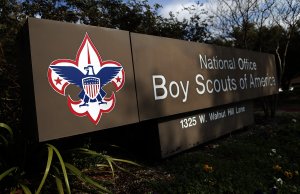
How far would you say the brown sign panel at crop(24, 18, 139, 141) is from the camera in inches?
144

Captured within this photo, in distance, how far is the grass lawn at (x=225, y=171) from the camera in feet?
14.0

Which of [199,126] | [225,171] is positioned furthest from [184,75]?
[225,171]

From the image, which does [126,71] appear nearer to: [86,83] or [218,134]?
[86,83]

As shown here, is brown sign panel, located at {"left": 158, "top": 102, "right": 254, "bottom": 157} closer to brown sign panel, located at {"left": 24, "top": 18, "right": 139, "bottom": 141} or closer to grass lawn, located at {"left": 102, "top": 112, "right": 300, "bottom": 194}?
grass lawn, located at {"left": 102, "top": 112, "right": 300, "bottom": 194}

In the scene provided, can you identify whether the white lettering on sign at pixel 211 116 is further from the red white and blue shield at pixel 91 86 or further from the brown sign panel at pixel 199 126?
the red white and blue shield at pixel 91 86

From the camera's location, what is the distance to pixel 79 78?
3.98 meters

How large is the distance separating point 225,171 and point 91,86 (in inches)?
84.3

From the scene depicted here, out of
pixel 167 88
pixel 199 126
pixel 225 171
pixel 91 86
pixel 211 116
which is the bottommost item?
pixel 225 171

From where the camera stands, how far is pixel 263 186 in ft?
15.1

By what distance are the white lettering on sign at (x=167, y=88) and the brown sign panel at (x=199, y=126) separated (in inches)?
17.2

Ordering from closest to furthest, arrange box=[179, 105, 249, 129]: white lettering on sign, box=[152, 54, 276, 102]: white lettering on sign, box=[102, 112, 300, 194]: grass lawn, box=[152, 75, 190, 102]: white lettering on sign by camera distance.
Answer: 1. box=[102, 112, 300, 194]: grass lawn
2. box=[152, 75, 190, 102]: white lettering on sign
3. box=[152, 54, 276, 102]: white lettering on sign
4. box=[179, 105, 249, 129]: white lettering on sign

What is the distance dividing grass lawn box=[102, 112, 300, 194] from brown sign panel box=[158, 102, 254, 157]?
188 millimetres

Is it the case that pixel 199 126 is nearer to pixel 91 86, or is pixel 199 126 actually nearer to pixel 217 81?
pixel 217 81

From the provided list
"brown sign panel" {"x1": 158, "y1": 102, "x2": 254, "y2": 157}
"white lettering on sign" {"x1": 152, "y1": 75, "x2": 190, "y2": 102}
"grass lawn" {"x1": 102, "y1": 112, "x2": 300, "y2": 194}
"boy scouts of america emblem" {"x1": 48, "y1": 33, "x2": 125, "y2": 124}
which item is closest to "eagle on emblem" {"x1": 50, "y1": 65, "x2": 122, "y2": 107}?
"boy scouts of america emblem" {"x1": 48, "y1": 33, "x2": 125, "y2": 124}
